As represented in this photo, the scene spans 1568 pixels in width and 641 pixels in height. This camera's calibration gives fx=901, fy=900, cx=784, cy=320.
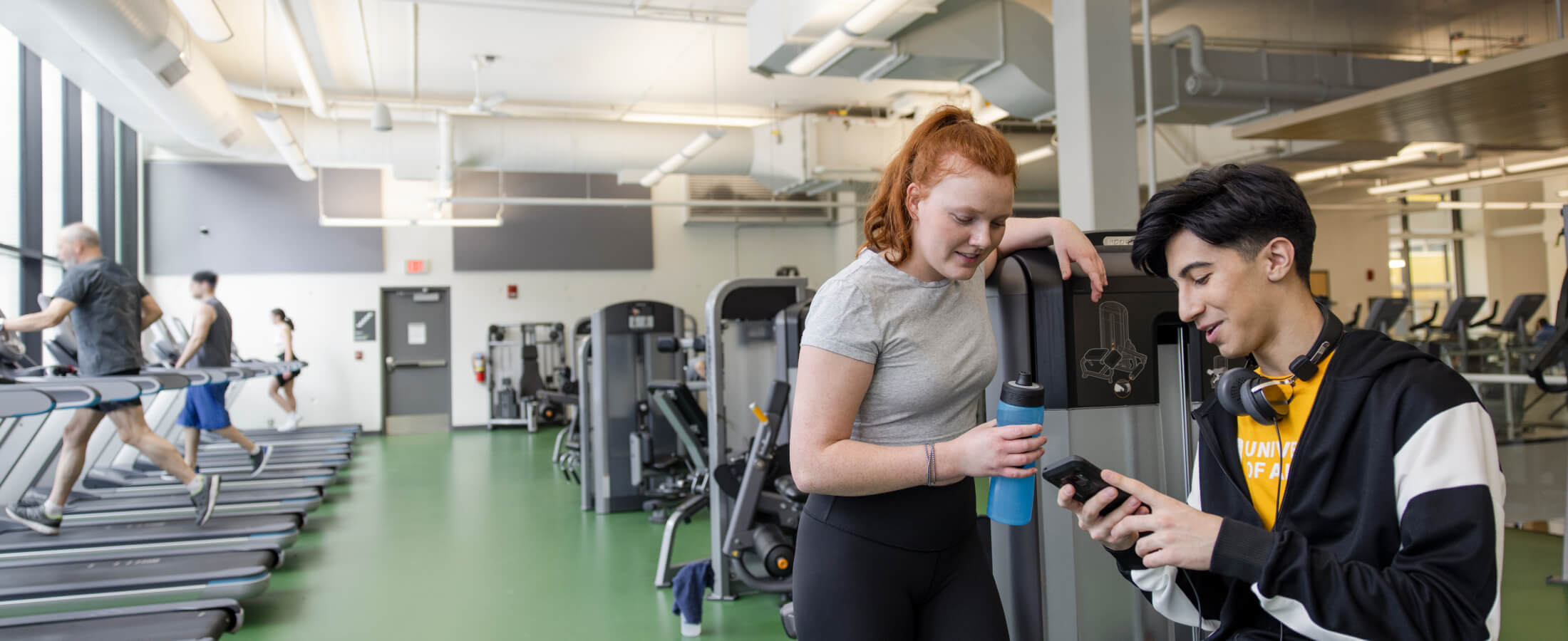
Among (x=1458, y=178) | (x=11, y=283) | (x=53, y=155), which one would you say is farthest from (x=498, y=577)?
(x=1458, y=178)

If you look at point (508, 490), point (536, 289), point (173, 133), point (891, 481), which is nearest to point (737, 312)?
point (508, 490)

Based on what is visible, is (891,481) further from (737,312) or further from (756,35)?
(756,35)

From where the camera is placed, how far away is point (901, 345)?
129 centimetres

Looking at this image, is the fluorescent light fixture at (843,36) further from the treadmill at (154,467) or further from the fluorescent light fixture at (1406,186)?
the fluorescent light fixture at (1406,186)

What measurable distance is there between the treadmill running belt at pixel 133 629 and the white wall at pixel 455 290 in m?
8.55

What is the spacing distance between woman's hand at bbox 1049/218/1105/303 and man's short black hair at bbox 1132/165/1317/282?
20.7 inches

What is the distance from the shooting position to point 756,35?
579 cm

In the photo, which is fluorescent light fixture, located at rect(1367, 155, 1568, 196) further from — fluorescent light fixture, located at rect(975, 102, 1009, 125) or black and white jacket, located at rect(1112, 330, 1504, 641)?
black and white jacket, located at rect(1112, 330, 1504, 641)

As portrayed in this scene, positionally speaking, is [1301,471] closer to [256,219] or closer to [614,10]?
[614,10]

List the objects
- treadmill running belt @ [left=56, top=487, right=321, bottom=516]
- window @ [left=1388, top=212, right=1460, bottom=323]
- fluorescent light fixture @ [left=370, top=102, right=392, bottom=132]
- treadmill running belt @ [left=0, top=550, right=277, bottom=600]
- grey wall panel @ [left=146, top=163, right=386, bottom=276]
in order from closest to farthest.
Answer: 1. treadmill running belt @ [left=0, top=550, right=277, bottom=600]
2. treadmill running belt @ [left=56, top=487, right=321, bottom=516]
3. fluorescent light fixture @ [left=370, top=102, right=392, bottom=132]
4. grey wall panel @ [left=146, top=163, right=386, bottom=276]
5. window @ [left=1388, top=212, right=1460, bottom=323]

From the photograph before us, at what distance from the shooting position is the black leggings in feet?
4.28

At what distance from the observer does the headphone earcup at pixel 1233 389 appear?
1.13m

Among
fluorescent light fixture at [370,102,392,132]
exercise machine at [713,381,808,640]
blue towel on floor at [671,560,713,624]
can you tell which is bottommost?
blue towel on floor at [671,560,713,624]

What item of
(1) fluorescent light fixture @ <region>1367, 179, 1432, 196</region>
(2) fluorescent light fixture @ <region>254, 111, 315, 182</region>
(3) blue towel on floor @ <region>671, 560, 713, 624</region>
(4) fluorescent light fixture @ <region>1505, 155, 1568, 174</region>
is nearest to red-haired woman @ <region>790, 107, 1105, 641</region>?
(3) blue towel on floor @ <region>671, 560, 713, 624</region>
